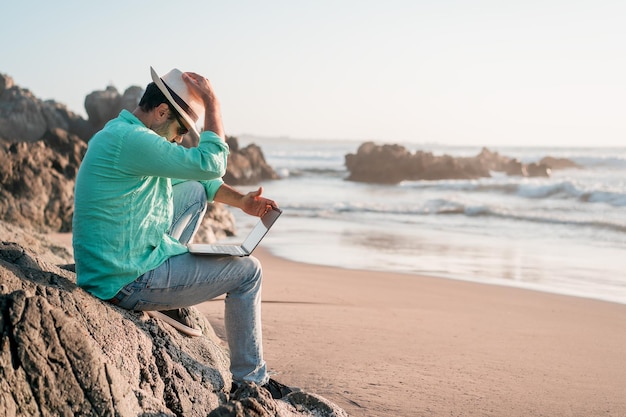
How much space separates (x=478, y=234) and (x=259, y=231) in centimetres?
1240

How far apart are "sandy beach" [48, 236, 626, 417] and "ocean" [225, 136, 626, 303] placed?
4.69 ft

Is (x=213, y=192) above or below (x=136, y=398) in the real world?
above

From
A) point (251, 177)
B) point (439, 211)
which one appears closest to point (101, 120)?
point (251, 177)

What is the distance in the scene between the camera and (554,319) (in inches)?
293

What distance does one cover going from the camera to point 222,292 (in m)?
3.73

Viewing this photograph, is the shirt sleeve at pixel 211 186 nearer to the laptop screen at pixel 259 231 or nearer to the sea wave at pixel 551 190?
the laptop screen at pixel 259 231

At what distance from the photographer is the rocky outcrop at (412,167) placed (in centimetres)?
3891

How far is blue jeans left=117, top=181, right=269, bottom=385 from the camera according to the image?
360cm

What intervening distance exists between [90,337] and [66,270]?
45.9 inches

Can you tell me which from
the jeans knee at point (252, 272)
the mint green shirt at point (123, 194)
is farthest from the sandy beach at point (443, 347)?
the mint green shirt at point (123, 194)

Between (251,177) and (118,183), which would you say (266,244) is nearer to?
(118,183)

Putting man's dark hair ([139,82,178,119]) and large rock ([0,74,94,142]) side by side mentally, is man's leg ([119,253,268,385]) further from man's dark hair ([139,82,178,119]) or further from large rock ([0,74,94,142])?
large rock ([0,74,94,142])

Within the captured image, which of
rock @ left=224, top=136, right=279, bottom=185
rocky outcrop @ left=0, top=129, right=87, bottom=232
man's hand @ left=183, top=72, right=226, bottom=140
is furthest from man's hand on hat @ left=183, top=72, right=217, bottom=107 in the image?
rock @ left=224, top=136, right=279, bottom=185

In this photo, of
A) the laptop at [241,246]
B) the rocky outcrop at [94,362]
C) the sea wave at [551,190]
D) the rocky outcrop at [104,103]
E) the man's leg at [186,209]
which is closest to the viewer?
the rocky outcrop at [94,362]
